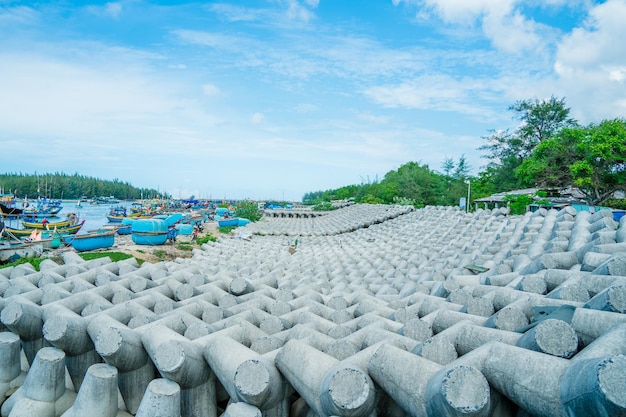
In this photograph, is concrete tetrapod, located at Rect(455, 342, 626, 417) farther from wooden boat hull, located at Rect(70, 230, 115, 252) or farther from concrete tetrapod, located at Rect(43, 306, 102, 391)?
wooden boat hull, located at Rect(70, 230, 115, 252)

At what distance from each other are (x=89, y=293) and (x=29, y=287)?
0.89 metres

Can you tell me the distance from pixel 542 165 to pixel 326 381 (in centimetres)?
2911

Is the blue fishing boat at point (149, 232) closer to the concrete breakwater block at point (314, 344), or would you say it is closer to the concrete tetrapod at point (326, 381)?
the concrete breakwater block at point (314, 344)

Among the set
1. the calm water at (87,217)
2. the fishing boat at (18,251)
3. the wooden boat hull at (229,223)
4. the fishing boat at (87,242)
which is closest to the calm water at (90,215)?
the calm water at (87,217)

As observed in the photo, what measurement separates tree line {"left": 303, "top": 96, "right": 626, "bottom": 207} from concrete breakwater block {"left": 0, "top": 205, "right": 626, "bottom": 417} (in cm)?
2182

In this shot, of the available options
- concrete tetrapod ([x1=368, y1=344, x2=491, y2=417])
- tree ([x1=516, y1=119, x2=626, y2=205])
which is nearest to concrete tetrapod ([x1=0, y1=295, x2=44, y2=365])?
concrete tetrapod ([x1=368, y1=344, x2=491, y2=417])

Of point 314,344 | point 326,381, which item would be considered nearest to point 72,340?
point 314,344

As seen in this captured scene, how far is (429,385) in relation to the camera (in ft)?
6.63

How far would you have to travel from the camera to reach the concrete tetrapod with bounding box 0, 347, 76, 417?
3.21 metres

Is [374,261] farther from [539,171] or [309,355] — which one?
[539,171]

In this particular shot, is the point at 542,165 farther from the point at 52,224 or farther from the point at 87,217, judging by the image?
the point at 87,217

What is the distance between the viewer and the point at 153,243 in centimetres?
2442

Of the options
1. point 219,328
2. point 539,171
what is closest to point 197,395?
point 219,328

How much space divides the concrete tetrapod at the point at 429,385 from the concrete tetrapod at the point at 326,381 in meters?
0.11
